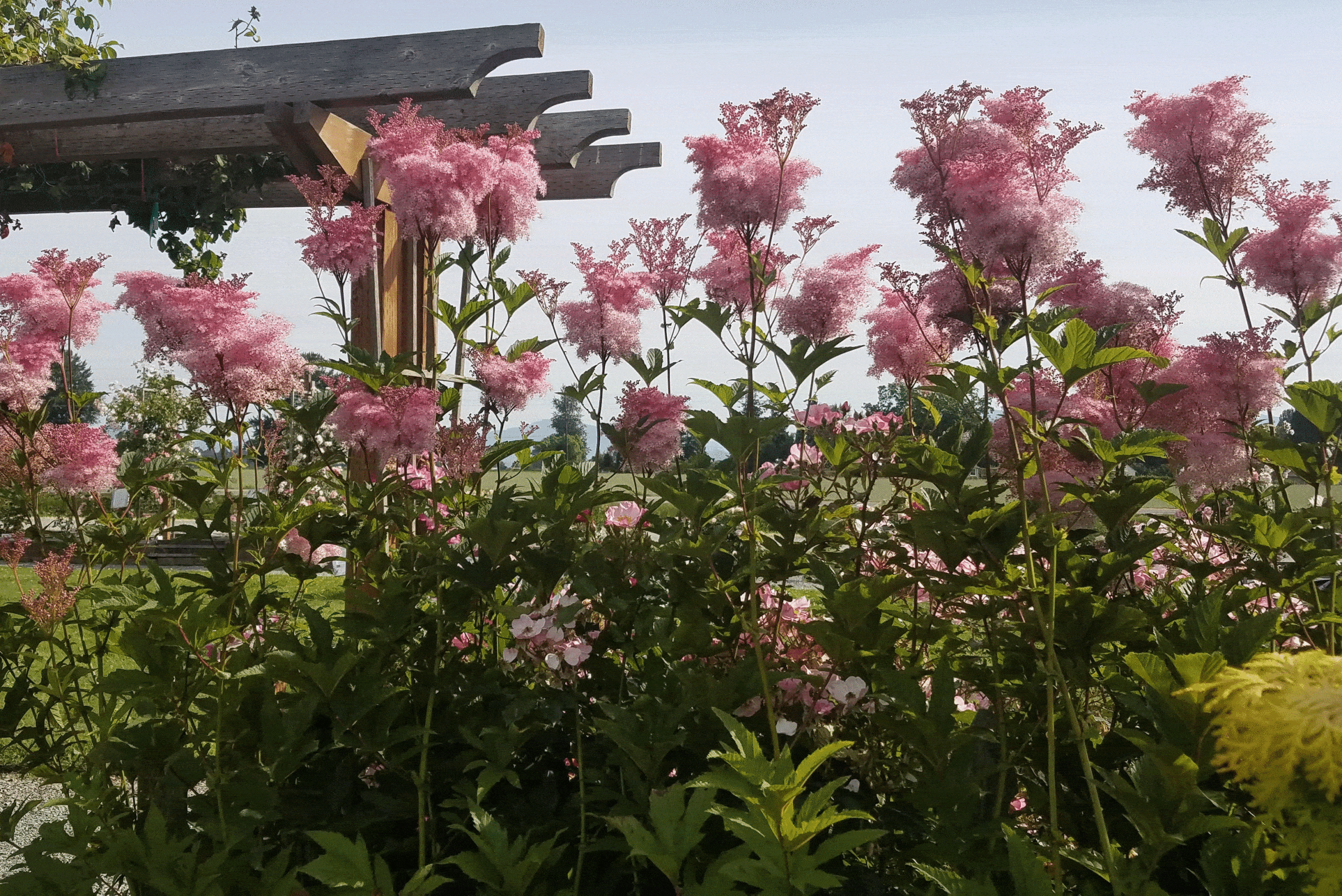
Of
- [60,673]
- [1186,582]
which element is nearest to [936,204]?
[1186,582]

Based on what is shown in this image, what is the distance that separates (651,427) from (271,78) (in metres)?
3.69

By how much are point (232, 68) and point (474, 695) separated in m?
4.54

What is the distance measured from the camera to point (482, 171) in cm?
245

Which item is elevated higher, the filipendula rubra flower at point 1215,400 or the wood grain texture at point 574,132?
the wood grain texture at point 574,132

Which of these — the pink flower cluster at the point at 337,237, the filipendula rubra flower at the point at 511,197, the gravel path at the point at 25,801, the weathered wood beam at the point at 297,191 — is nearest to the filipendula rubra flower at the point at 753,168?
the filipendula rubra flower at the point at 511,197

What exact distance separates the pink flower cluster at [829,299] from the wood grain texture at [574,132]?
11.5 feet

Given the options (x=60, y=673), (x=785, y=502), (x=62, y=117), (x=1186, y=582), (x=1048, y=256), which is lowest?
(x=60, y=673)

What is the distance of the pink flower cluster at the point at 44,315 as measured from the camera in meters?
2.58

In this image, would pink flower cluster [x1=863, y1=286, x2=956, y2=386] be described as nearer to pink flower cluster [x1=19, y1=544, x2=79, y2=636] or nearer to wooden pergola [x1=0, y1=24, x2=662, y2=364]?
pink flower cluster [x1=19, y1=544, x2=79, y2=636]

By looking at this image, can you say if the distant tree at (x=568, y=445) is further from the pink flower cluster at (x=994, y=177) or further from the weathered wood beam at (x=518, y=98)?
the weathered wood beam at (x=518, y=98)

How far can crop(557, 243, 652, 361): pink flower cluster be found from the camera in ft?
8.14

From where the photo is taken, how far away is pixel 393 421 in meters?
2.06

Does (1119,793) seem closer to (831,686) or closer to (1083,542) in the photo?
(831,686)

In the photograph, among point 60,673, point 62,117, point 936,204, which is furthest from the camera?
point 62,117
